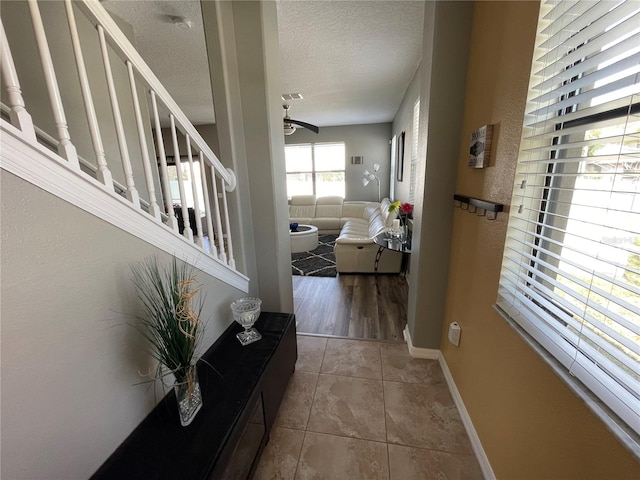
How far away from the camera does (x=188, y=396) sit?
3.36 ft

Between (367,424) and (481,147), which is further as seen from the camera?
(367,424)

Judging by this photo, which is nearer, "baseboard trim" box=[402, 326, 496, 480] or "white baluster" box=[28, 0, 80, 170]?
"white baluster" box=[28, 0, 80, 170]

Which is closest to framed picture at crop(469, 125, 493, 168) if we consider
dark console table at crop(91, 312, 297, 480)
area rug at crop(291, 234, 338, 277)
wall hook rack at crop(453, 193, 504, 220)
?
wall hook rack at crop(453, 193, 504, 220)

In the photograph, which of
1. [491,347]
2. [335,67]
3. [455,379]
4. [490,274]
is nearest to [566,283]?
[490,274]

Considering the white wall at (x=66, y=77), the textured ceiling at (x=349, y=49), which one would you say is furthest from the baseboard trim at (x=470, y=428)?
the textured ceiling at (x=349, y=49)

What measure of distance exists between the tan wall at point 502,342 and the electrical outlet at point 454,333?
0.15 feet

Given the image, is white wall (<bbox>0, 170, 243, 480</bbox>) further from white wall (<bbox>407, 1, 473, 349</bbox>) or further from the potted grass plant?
white wall (<bbox>407, 1, 473, 349</bbox>)

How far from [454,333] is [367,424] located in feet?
2.43

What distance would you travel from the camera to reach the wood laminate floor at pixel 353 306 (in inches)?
93.9

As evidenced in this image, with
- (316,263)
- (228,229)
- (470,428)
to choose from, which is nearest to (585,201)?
(470,428)

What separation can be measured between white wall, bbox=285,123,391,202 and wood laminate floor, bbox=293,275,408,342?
3.66m

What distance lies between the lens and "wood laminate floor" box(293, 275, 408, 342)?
2386 mm

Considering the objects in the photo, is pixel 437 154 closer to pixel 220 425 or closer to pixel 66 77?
pixel 220 425

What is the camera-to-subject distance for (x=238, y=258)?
73.4 inches
